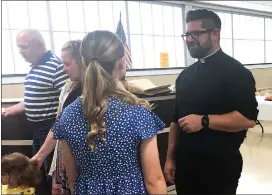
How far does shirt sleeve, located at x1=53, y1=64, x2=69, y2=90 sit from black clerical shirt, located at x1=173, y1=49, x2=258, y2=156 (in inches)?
15.4

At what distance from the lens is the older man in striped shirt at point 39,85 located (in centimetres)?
80

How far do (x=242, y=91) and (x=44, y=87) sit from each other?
63 cm

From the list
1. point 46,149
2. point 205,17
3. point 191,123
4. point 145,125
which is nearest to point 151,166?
point 145,125

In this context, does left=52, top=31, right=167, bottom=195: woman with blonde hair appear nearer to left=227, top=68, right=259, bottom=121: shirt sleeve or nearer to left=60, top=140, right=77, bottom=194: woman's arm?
left=60, top=140, right=77, bottom=194: woman's arm

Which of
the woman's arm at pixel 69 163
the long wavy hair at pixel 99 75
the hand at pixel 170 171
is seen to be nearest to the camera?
the long wavy hair at pixel 99 75

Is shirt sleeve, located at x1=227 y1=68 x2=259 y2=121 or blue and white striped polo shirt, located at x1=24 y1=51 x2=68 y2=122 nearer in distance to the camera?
blue and white striped polo shirt, located at x1=24 y1=51 x2=68 y2=122

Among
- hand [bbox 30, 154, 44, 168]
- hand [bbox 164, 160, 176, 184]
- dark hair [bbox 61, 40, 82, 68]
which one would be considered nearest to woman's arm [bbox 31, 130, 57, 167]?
hand [bbox 30, 154, 44, 168]

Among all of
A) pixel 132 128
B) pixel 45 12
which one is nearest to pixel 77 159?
pixel 132 128

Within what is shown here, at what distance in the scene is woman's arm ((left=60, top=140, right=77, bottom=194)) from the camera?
2.85 feet

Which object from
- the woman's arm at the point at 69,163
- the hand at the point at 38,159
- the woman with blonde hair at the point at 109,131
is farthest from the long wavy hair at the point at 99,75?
the hand at the point at 38,159

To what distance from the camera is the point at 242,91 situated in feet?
3.03

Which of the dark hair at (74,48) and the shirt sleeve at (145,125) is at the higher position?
the dark hair at (74,48)

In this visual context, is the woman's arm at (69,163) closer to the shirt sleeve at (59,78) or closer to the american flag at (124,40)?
the shirt sleeve at (59,78)

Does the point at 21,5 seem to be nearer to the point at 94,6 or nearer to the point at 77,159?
the point at 94,6
